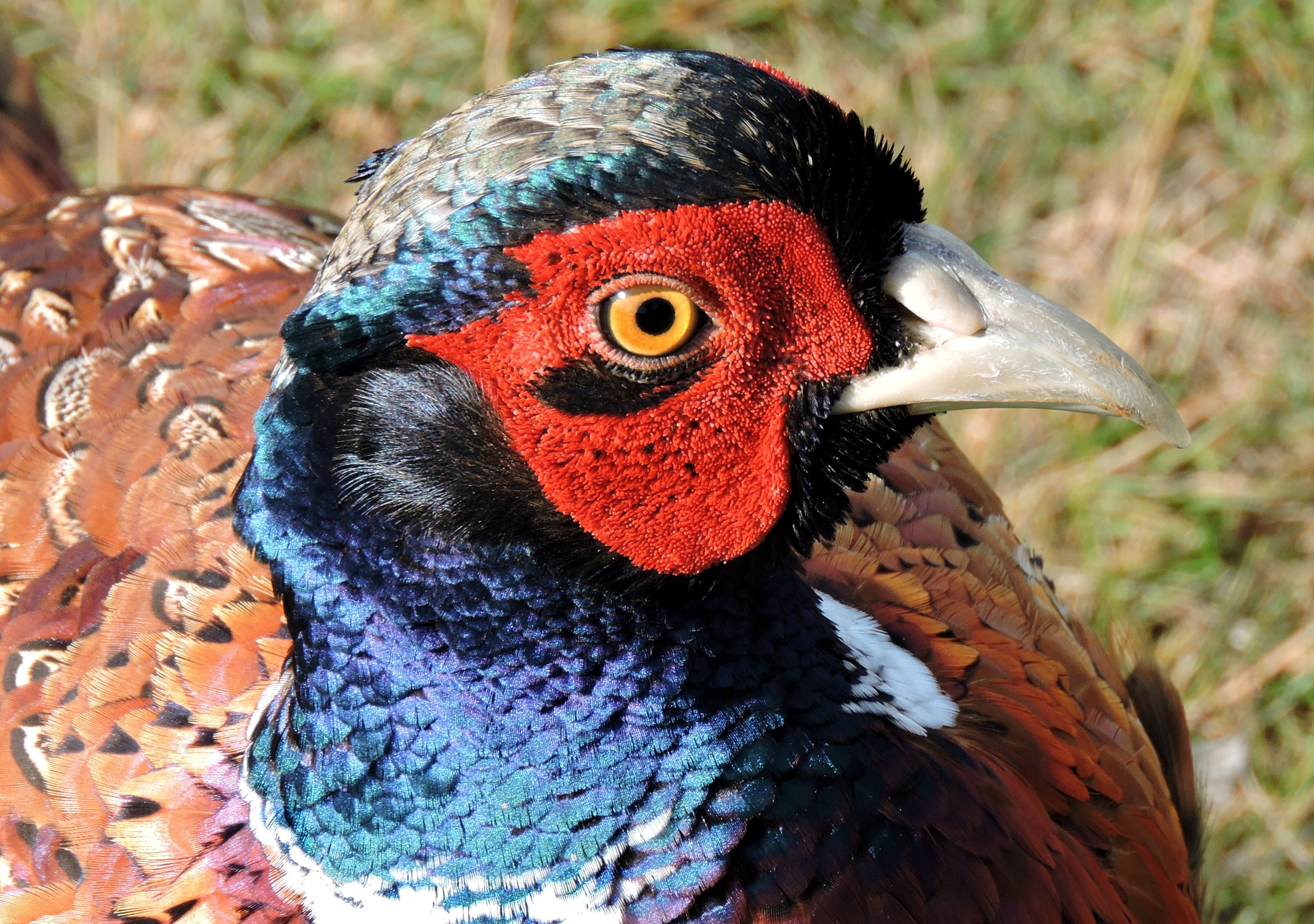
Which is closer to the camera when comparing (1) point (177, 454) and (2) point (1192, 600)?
(1) point (177, 454)

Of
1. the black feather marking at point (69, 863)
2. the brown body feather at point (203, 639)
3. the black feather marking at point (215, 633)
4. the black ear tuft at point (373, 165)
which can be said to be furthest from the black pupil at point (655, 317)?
the black feather marking at point (69, 863)

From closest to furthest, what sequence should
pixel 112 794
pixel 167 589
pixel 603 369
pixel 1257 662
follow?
1. pixel 603 369
2. pixel 112 794
3. pixel 167 589
4. pixel 1257 662

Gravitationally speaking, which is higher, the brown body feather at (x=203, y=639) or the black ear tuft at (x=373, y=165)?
the black ear tuft at (x=373, y=165)

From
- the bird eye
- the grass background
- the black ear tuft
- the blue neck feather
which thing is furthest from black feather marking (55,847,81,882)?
the grass background

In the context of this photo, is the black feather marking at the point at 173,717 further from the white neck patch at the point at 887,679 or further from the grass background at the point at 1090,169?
the grass background at the point at 1090,169

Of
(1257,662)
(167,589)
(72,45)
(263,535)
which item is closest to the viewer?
(263,535)

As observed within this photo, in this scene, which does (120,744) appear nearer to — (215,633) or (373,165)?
(215,633)

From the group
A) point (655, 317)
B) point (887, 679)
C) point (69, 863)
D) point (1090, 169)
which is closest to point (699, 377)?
point (655, 317)

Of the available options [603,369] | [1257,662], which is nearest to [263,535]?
[603,369]

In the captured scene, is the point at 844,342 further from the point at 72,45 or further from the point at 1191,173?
the point at 72,45
